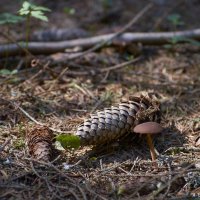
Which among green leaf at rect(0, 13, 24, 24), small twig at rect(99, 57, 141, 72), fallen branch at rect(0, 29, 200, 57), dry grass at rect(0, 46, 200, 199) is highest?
green leaf at rect(0, 13, 24, 24)

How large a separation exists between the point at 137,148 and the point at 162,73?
54.7 inches

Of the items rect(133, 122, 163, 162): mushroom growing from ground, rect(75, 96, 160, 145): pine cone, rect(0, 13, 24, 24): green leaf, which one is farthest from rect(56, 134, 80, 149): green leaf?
rect(0, 13, 24, 24): green leaf

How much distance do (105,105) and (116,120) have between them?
57 cm

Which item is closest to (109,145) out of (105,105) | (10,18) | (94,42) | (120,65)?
(105,105)

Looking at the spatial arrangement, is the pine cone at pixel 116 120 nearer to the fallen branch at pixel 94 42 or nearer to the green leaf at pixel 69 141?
the green leaf at pixel 69 141

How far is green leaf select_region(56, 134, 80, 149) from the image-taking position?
267cm

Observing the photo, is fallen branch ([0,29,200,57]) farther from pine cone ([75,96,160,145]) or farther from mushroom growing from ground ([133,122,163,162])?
mushroom growing from ground ([133,122,163,162])

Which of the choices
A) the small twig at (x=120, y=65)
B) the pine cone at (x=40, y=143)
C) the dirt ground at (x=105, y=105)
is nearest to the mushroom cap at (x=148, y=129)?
the dirt ground at (x=105, y=105)

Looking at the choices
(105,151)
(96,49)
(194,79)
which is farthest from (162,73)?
(105,151)

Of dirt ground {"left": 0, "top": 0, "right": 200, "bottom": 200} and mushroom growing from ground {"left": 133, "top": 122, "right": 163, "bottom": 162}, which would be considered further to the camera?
mushroom growing from ground {"left": 133, "top": 122, "right": 163, "bottom": 162}

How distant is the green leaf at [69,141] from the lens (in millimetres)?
2674

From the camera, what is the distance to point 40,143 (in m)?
2.71

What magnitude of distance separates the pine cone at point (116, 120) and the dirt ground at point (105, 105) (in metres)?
0.09

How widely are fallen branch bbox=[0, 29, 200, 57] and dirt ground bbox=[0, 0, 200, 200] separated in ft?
0.29
